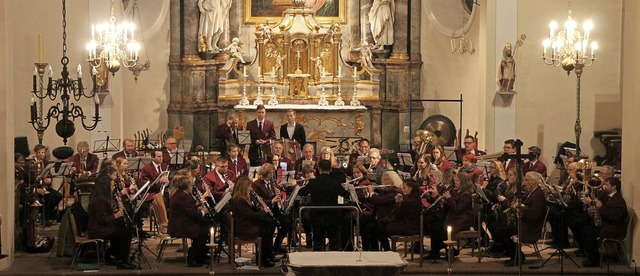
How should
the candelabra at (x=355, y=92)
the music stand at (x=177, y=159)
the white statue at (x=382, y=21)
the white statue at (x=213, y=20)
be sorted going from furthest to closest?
the white statue at (x=382, y=21), the white statue at (x=213, y=20), the candelabra at (x=355, y=92), the music stand at (x=177, y=159)

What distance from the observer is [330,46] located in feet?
88.2

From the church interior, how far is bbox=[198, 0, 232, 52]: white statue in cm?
3

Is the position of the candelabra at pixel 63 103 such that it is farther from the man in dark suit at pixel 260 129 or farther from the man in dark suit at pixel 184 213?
the man in dark suit at pixel 260 129

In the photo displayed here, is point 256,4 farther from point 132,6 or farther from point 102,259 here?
point 102,259

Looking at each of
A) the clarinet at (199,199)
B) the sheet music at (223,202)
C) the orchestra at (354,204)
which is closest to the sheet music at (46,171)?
the orchestra at (354,204)

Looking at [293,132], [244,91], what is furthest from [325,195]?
[244,91]

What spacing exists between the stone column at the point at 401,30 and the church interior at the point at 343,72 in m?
0.03

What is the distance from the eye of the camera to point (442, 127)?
25641mm

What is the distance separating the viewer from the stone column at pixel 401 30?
2747 cm

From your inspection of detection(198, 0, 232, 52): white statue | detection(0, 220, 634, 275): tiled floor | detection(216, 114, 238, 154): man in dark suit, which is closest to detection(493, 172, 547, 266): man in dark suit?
detection(0, 220, 634, 275): tiled floor

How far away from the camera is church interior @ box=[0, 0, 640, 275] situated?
2225cm

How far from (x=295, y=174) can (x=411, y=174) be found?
1.77 metres

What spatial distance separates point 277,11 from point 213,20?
1.56m

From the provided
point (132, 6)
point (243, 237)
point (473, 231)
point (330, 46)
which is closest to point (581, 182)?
point (473, 231)
